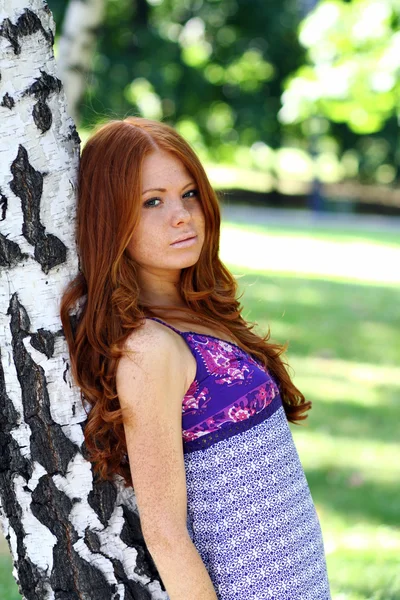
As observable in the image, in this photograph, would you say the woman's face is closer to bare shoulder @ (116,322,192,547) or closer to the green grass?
bare shoulder @ (116,322,192,547)

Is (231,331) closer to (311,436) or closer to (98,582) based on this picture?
(98,582)

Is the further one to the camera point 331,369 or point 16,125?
point 331,369

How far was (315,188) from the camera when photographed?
27.0m

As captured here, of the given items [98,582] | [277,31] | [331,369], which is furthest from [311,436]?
[277,31]

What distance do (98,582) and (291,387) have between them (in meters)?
0.69

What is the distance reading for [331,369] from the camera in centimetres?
762

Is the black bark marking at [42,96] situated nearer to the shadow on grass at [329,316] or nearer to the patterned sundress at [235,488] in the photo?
the patterned sundress at [235,488]

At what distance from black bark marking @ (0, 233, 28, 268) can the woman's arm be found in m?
0.30

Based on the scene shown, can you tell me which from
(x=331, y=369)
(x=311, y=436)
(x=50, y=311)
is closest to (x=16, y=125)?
(x=50, y=311)

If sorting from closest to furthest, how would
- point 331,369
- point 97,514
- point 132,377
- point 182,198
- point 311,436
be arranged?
point 132,377
point 97,514
point 182,198
point 311,436
point 331,369

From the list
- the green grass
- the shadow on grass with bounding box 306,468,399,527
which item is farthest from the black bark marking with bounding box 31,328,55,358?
the shadow on grass with bounding box 306,468,399,527

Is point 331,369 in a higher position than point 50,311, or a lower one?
lower

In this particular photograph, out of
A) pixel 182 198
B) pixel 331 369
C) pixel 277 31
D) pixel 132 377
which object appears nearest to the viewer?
pixel 132 377

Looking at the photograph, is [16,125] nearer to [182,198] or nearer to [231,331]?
[182,198]
